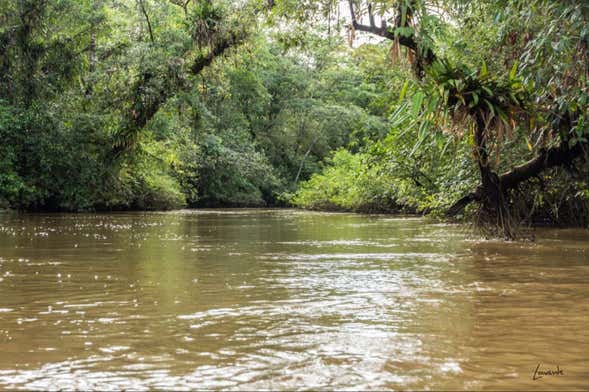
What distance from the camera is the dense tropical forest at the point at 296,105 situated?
29.2 ft

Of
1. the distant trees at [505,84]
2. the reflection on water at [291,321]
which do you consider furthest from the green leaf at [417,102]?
the reflection on water at [291,321]

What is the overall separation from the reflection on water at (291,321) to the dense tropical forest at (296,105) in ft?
7.15

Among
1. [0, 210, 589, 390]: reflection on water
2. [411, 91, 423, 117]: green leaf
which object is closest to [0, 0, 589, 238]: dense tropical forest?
[411, 91, 423, 117]: green leaf

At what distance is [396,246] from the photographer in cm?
1003

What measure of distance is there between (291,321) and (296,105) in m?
43.7

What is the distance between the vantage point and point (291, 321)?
4.13 m

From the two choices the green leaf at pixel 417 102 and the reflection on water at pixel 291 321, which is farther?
the green leaf at pixel 417 102

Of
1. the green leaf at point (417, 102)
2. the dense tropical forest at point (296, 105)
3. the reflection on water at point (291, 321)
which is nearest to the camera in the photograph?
the reflection on water at point (291, 321)

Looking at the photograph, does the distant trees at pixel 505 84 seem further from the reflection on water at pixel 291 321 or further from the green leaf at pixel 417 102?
the reflection on water at pixel 291 321

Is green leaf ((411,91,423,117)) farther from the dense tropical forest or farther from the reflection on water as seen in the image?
the reflection on water

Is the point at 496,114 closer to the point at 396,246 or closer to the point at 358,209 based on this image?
the point at 396,246

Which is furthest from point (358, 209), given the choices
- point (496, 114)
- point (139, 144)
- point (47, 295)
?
point (47, 295)

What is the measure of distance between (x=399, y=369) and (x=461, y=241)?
8305 mm

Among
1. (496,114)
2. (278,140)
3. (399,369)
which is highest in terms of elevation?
(278,140)
